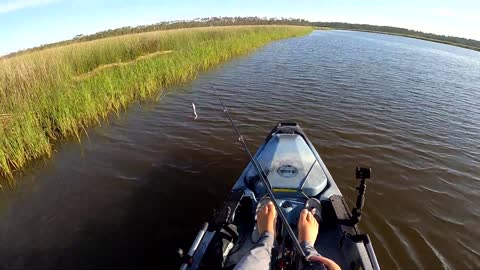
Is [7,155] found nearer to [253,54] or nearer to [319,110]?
[319,110]

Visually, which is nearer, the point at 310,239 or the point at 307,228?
the point at 310,239

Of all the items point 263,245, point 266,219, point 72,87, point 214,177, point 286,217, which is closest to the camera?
point 263,245

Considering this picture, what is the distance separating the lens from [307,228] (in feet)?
11.6

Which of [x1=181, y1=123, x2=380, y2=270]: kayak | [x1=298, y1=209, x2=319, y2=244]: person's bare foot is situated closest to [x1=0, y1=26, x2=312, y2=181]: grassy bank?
[x1=181, y1=123, x2=380, y2=270]: kayak

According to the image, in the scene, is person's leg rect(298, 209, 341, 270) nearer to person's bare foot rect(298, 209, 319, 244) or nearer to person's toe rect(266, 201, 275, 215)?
person's bare foot rect(298, 209, 319, 244)

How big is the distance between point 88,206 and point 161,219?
1.49 m

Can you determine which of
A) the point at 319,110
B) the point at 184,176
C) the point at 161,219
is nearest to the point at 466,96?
the point at 319,110

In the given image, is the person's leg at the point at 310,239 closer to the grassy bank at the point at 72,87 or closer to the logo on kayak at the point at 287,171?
the logo on kayak at the point at 287,171

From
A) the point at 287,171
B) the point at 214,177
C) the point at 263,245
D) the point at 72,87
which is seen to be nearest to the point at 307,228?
the point at 263,245

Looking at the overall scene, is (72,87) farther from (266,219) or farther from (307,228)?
(307,228)

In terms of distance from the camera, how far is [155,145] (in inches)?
320

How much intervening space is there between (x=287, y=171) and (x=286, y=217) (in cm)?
86

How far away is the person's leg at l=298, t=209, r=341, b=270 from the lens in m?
2.79

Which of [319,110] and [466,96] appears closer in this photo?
[319,110]
